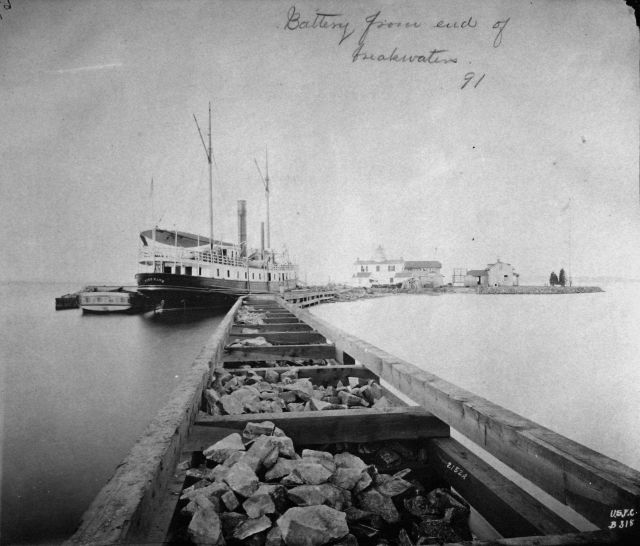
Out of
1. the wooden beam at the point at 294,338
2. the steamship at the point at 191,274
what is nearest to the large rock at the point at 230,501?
the wooden beam at the point at 294,338

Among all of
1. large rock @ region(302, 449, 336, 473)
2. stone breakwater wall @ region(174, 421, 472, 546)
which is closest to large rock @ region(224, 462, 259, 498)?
stone breakwater wall @ region(174, 421, 472, 546)

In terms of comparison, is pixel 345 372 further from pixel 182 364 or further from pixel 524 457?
pixel 182 364

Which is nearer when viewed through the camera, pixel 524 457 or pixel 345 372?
pixel 524 457

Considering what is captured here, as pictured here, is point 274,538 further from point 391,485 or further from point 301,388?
point 301,388

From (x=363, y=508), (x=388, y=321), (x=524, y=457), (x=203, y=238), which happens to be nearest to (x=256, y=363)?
(x=363, y=508)

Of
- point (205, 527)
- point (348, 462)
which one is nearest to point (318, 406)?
point (348, 462)

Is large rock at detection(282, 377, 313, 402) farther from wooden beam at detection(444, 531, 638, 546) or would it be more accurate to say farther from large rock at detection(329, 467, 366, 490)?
wooden beam at detection(444, 531, 638, 546)

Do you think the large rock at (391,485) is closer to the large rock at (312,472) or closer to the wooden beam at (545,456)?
the large rock at (312,472)

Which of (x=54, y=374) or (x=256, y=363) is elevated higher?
(x=256, y=363)
